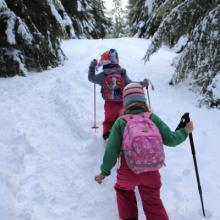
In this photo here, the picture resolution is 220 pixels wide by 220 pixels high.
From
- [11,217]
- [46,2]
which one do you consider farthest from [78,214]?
[46,2]

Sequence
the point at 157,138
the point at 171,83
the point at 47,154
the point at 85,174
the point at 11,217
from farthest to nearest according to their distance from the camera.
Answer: the point at 171,83, the point at 47,154, the point at 85,174, the point at 11,217, the point at 157,138

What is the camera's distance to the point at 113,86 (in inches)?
267

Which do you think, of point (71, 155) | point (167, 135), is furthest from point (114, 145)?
point (71, 155)

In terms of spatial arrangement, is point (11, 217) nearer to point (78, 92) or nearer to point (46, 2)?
point (78, 92)

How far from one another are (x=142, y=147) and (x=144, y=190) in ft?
1.92

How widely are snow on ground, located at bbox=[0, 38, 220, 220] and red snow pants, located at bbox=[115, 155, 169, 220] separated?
18.7 inches

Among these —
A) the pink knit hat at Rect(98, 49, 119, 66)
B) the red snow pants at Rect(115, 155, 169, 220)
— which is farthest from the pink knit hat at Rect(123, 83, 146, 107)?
the pink knit hat at Rect(98, 49, 119, 66)

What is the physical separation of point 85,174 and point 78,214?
1.07 m

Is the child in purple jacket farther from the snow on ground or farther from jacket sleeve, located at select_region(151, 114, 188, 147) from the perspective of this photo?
jacket sleeve, located at select_region(151, 114, 188, 147)

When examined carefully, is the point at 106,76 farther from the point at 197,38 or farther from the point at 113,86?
the point at 197,38

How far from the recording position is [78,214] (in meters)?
4.98

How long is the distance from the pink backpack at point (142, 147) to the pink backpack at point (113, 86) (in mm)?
2640

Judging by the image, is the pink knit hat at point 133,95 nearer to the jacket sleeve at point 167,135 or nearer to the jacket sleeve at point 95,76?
the jacket sleeve at point 167,135

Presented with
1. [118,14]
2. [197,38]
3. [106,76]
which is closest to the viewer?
[106,76]
